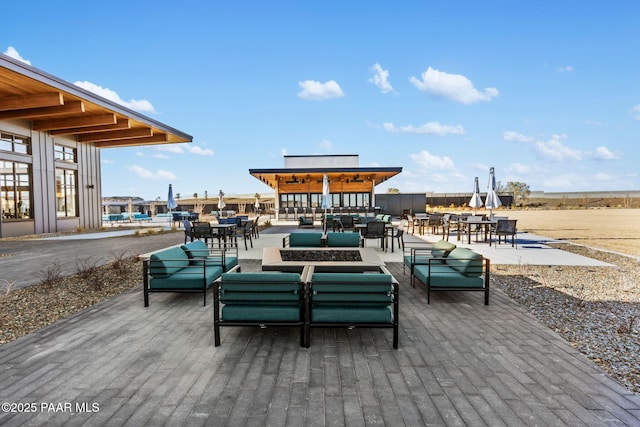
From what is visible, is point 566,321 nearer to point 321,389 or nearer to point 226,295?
point 321,389

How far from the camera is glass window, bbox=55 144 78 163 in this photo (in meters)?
15.6

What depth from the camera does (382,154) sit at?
3338 centimetres

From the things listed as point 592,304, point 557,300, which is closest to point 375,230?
point 557,300

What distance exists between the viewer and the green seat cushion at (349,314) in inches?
118

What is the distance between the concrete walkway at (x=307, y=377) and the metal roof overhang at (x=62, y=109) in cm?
945

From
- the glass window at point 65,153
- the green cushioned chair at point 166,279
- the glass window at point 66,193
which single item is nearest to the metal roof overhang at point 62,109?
the glass window at point 65,153

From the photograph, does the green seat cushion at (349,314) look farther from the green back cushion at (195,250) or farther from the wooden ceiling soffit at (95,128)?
the wooden ceiling soffit at (95,128)

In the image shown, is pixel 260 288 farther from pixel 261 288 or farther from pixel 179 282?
pixel 179 282

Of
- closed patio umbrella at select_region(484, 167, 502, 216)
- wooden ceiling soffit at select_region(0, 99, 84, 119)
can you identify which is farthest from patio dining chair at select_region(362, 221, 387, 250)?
wooden ceiling soffit at select_region(0, 99, 84, 119)

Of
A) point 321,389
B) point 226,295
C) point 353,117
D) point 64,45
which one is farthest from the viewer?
point 353,117

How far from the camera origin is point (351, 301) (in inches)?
119

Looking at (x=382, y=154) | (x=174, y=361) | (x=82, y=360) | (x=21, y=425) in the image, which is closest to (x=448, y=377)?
(x=174, y=361)

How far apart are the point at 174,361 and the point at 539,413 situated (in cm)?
279

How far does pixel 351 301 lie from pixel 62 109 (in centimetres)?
1435
